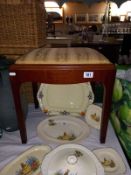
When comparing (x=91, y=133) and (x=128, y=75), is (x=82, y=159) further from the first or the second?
(x=128, y=75)

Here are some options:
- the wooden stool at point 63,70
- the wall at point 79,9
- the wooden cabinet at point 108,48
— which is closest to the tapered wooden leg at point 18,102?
the wooden stool at point 63,70

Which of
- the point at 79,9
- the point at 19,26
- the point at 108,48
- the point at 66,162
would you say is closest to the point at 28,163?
the point at 66,162

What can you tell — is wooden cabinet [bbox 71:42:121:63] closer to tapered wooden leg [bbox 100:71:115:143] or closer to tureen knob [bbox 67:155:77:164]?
tapered wooden leg [bbox 100:71:115:143]

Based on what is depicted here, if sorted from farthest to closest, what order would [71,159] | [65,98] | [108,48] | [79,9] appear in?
[79,9] < [108,48] < [65,98] < [71,159]

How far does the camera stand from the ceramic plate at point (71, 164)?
520 millimetres

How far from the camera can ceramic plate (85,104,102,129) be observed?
0.83m

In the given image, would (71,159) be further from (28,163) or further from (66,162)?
(28,163)

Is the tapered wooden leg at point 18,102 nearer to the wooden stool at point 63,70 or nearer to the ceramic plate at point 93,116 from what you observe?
the wooden stool at point 63,70

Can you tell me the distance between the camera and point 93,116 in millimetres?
873

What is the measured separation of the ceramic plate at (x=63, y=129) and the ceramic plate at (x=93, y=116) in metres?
0.04

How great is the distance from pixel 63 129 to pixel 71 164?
29cm

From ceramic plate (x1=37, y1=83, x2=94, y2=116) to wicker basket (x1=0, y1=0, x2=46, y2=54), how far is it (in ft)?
0.78

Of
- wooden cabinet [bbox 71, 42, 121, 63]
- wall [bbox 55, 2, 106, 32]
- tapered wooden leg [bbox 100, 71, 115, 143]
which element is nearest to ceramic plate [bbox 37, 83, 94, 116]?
tapered wooden leg [bbox 100, 71, 115, 143]

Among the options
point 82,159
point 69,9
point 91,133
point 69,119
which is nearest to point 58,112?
point 69,119
